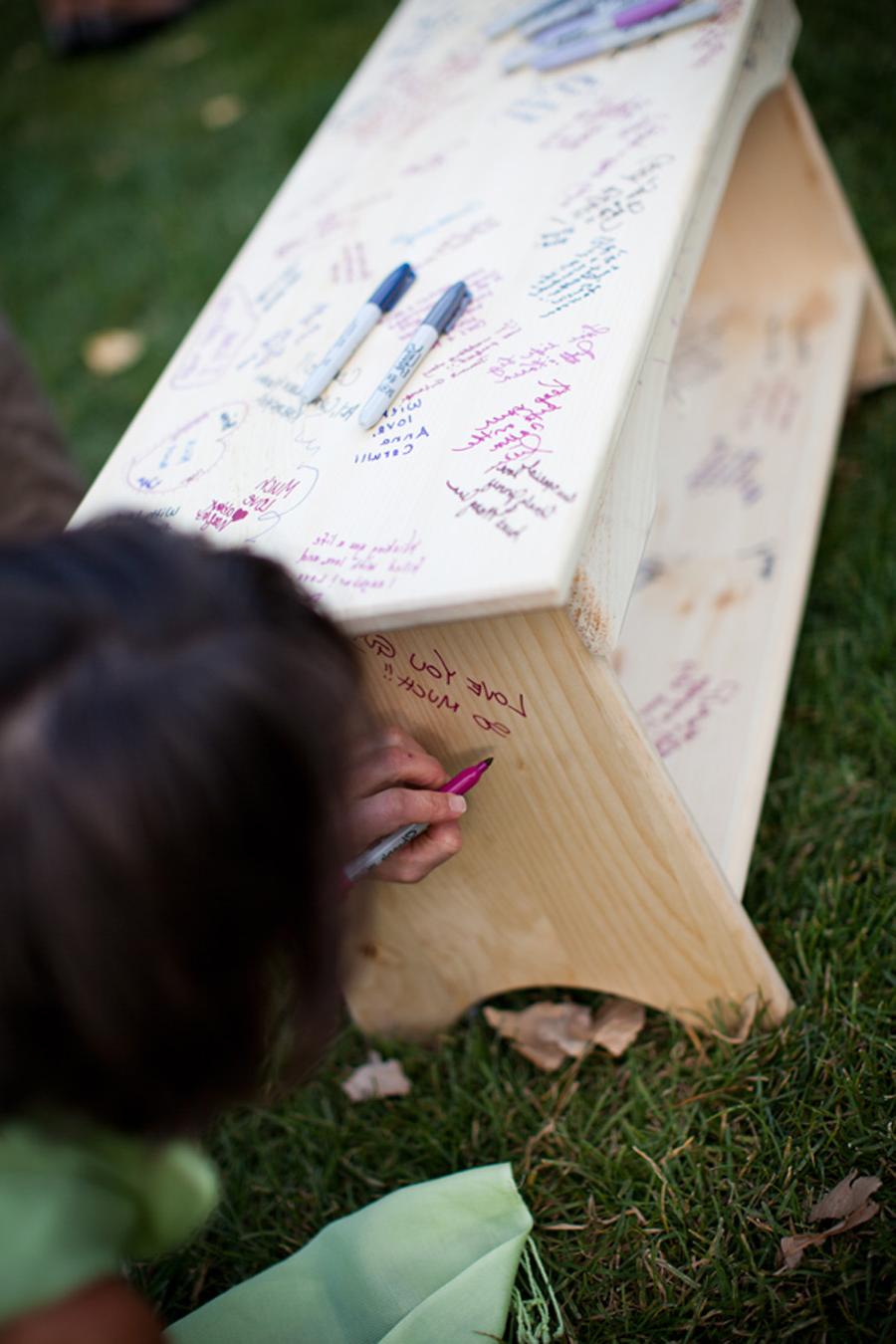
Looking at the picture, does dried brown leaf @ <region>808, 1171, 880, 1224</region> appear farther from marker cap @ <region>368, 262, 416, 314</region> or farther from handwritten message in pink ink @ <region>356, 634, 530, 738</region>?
marker cap @ <region>368, 262, 416, 314</region>

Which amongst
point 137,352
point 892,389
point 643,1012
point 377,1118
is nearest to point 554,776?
point 643,1012

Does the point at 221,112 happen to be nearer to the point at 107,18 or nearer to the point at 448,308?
the point at 107,18

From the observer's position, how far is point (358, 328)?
1052 mm

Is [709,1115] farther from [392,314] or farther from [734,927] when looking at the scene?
[392,314]

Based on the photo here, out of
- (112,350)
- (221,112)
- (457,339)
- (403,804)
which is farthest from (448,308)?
(221,112)

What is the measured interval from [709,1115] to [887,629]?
0.67m

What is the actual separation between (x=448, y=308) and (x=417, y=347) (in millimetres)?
57

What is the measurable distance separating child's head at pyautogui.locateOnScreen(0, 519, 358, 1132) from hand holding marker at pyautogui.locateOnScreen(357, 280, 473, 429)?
13.4 inches

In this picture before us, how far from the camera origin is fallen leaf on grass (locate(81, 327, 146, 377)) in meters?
2.51

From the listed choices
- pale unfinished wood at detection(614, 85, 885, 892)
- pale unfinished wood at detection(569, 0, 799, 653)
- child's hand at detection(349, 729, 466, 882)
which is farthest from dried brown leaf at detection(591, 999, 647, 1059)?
pale unfinished wood at detection(569, 0, 799, 653)

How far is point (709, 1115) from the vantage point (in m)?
1.06

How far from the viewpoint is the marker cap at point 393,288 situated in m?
1.08

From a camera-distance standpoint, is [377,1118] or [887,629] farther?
[887,629]

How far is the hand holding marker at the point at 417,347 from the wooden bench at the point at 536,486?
0.5 inches
